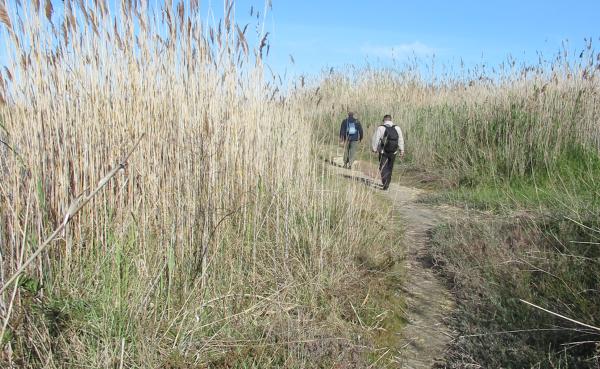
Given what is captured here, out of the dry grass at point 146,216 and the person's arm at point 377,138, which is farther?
the person's arm at point 377,138

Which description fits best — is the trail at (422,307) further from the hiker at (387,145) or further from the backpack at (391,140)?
the backpack at (391,140)

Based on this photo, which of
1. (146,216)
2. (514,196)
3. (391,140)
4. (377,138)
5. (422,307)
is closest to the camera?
(146,216)

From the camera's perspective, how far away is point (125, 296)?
2.19 metres

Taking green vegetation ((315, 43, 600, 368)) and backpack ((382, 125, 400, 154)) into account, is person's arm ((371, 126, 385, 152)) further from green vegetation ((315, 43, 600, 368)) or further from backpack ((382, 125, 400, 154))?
green vegetation ((315, 43, 600, 368))

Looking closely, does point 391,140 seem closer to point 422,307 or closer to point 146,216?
point 422,307

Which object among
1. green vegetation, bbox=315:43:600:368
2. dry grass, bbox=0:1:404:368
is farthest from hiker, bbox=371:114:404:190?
dry grass, bbox=0:1:404:368

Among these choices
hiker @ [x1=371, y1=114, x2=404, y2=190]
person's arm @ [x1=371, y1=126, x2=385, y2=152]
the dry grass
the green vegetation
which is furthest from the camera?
person's arm @ [x1=371, y1=126, x2=385, y2=152]

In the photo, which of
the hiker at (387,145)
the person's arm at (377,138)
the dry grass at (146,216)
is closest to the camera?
the dry grass at (146,216)

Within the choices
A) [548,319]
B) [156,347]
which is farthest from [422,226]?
[156,347]

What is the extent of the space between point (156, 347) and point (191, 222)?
28.9 inches

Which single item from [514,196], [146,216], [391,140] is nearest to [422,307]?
[146,216]

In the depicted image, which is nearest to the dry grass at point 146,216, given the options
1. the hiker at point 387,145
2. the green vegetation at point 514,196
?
the green vegetation at point 514,196

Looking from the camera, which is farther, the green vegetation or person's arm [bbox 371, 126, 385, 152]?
person's arm [bbox 371, 126, 385, 152]

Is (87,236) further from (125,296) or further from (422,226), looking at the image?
(422,226)
